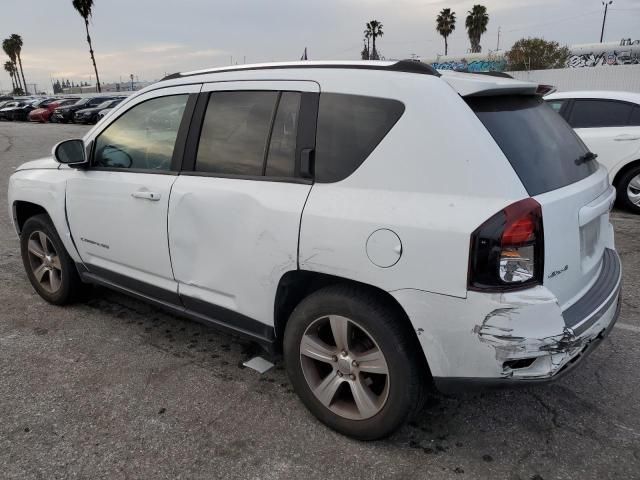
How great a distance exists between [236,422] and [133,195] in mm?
1497

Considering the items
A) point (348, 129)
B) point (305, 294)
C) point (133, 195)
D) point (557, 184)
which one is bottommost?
point (305, 294)

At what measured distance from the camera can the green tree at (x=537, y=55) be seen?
47.2 meters

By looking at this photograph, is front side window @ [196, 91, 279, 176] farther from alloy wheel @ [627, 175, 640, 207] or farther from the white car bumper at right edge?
alloy wheel @ [627, 175, 640, 207]

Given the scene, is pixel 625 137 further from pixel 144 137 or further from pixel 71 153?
pixel 71 153

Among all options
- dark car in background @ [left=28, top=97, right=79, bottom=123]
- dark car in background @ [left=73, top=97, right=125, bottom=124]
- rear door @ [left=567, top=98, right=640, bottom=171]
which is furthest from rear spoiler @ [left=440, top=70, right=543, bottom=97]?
dark car in background @ [left=28, top=97, right=79, bottom=123]

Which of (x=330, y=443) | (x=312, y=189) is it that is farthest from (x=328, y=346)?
(x=312, y=189)

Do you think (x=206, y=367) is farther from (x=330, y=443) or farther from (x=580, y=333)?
(x=580, y=333)

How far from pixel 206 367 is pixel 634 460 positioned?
233cm

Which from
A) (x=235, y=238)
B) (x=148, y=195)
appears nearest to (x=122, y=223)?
(x=148, y=195)

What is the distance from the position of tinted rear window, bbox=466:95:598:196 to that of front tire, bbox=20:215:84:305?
326 cm

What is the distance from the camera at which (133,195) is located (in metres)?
3.25

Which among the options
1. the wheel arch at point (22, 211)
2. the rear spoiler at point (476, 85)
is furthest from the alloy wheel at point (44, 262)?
the rear spoiler at point (476, 85)

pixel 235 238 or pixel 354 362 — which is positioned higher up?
pixel 235 238

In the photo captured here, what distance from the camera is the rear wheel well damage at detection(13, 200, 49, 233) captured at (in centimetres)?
433
